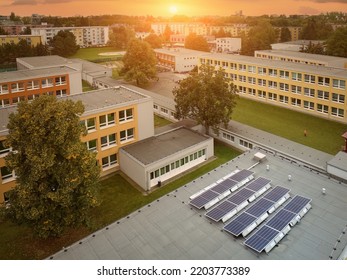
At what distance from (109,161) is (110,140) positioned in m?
1.59

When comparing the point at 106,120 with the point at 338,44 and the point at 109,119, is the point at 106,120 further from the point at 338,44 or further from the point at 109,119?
the point at 338,44

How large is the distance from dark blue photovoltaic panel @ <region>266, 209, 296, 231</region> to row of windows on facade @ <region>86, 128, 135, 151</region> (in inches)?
551

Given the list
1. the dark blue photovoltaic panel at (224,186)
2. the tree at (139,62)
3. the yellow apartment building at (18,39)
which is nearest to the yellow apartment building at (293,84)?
the tree at (139,62)

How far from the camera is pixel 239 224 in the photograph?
13.8m

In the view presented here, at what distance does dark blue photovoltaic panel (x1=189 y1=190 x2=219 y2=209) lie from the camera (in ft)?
49.9

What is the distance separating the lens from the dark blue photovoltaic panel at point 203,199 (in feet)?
49.9

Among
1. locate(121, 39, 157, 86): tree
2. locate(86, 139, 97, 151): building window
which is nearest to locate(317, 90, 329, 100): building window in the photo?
locate(86, 139, 97, 151): building window

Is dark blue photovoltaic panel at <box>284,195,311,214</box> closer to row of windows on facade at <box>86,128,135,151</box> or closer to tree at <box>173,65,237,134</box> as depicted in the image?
tree at <box>173,65,237,134</box>

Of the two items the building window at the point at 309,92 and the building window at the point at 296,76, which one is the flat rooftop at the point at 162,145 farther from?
the building window at the point at 296,76

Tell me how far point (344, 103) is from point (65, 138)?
95.0ft

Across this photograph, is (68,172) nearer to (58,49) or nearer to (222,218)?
(222,218)

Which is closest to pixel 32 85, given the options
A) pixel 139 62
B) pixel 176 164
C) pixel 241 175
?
pixel 139 62

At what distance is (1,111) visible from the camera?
22953mm
